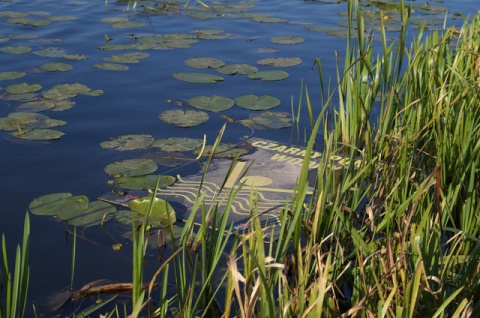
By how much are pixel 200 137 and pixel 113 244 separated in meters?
1.23

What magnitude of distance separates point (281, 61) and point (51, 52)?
1.67m

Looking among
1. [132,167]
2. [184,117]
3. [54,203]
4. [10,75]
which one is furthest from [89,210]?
[10,75]

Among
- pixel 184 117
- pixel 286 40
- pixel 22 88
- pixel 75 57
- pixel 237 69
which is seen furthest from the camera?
pixel 286 40

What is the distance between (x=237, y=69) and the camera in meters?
5.04

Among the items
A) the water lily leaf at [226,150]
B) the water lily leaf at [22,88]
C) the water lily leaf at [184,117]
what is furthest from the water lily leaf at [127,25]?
the water lily leaf at [226,150]

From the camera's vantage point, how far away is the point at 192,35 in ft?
19.8

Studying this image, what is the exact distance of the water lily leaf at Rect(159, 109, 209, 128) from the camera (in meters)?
4.02

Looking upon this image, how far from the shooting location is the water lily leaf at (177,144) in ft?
12.0

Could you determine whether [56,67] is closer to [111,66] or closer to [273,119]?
[111,66]

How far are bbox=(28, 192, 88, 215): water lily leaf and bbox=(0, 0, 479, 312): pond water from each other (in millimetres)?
37

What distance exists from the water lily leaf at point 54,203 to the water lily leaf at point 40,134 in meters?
0.78

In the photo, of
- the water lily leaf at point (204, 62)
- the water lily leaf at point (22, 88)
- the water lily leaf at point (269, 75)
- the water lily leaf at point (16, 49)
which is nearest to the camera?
the water lily leaf at point (22, 88)

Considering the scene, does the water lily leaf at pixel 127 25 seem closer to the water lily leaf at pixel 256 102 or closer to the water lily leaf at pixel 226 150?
the water lily leaf at pixel 256 102

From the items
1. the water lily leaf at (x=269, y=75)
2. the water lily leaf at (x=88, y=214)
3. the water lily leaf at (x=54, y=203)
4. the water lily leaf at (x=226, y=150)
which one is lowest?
the water lily leaf at (x=226, y=150)
